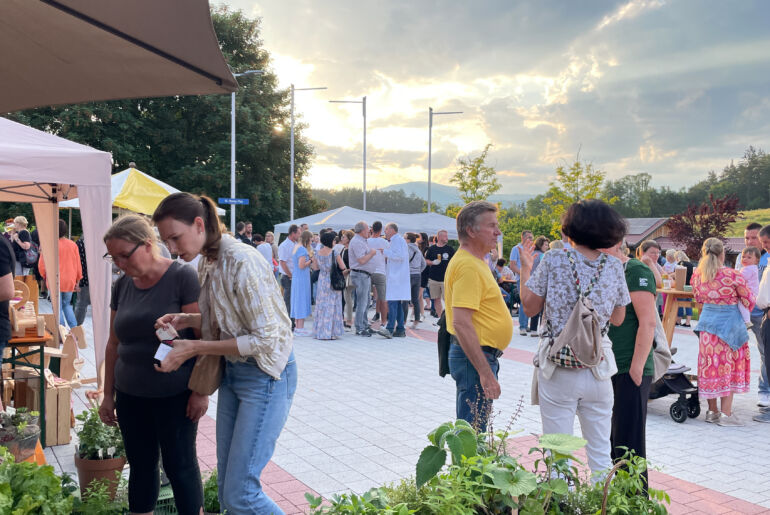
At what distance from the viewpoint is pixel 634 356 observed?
3629mm

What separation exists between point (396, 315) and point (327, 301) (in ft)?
4.98

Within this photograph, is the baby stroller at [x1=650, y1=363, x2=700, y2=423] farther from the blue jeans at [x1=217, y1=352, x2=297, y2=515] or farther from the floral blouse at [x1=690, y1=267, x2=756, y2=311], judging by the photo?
the blue jeans at [x1=217, y1=352, x2=297, y2=515]

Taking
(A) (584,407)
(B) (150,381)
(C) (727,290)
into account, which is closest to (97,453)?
(B) (150,381)

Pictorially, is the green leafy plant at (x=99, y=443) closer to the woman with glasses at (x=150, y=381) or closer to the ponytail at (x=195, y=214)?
the woman with glasses at (x=150, y=381)

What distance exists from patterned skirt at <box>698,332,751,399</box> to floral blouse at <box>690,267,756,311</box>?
41cm

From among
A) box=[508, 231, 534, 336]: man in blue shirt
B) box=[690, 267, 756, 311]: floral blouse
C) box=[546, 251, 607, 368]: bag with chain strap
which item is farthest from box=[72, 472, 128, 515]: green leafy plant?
box=[508, 231, 534, 336]: man in blue shirt

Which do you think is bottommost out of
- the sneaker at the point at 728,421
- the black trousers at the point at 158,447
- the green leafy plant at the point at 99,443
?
the sneaker at the point at 728,421

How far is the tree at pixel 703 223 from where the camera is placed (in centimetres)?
3369

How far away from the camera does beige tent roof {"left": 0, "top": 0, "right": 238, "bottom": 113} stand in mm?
2502

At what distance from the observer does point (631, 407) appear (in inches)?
145

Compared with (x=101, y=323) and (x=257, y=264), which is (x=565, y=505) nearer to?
(x=257, y=264)

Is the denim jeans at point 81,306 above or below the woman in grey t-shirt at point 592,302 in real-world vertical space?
below

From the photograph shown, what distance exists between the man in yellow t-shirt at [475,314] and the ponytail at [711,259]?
386 cm

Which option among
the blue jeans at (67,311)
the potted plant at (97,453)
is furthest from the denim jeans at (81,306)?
the potted plant at (97,453)
